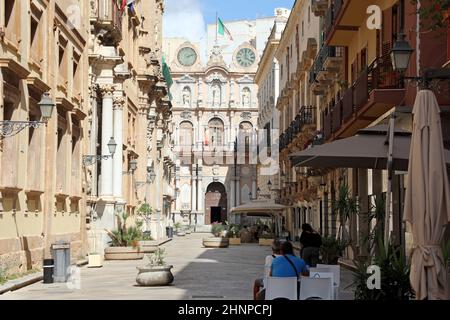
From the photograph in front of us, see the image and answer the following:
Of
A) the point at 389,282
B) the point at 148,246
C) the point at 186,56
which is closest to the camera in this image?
the point at 389,282

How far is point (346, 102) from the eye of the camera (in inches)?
974

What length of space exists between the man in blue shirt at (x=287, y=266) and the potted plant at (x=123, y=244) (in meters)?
19.4

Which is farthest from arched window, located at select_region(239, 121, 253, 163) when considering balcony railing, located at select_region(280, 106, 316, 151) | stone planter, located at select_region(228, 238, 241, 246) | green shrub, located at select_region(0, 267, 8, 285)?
green shrub, located at select_region(0, 267, 8, 285)

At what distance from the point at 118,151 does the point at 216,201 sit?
52002 millimetres

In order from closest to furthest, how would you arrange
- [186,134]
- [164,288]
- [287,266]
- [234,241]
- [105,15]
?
1. [287,266]
2. [164,288]
3. [105,15]
4. [234,241]
5. [186,134]

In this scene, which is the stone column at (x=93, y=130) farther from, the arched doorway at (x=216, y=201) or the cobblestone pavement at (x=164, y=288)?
the arched doorway at (x=216, y=201)

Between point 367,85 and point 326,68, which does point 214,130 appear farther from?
point 367,85

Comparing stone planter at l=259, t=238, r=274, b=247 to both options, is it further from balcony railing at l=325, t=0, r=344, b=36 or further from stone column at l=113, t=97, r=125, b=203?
balcony railing at l=325, t=0, r=344, b=36

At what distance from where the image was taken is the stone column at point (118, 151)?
118 ft

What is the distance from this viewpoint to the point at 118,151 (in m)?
36.6

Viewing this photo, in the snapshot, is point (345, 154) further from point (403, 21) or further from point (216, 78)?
point (216, 78)

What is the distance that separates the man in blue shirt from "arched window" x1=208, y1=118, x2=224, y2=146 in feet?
254

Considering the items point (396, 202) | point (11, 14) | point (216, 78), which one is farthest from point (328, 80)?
point (216, 78)

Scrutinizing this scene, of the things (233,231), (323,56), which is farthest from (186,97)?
(323,56)
